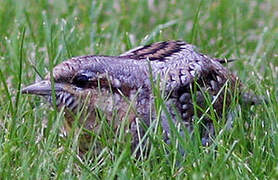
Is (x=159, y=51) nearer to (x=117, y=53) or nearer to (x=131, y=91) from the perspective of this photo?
(x=131, y=91)

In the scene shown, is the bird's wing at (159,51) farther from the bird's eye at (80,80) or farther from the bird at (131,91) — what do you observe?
the bird's eye at (80,80)

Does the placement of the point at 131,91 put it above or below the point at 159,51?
A: below

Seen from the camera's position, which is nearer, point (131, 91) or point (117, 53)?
point (131, 91)

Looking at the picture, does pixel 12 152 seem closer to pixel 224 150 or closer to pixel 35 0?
pixel 224 150

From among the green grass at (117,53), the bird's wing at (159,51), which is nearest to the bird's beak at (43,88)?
the green grass at (117,53)

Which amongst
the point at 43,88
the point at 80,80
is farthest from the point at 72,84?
the point at 43,88

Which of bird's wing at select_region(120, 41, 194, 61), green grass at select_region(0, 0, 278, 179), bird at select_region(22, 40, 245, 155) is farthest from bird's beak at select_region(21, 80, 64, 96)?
bird's wing at select_region(120, 41, 194, 61)

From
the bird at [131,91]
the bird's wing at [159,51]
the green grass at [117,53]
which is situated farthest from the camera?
the bird's wing at [159,51]

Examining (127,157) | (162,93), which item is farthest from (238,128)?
(127,157)
